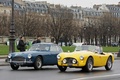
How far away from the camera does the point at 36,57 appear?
74.9 feet

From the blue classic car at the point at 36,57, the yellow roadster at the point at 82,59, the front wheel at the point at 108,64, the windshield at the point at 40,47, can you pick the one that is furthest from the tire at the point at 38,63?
the front wheel at the point at 108,64

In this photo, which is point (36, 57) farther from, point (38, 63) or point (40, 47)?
point (40, 47)

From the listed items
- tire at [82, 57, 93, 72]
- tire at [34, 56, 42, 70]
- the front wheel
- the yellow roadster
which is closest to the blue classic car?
tire at [34, 56, 42, 70]

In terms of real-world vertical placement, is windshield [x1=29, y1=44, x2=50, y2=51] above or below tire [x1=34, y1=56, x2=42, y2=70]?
above

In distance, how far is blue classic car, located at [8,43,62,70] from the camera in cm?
2258

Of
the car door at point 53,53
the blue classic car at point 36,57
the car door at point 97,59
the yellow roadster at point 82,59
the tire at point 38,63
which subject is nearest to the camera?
the yellow roadster at point 82,59

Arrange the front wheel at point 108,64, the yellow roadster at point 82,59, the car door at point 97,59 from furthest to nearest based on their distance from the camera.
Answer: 1. the front wheel at point 108,64
2. the car door at point 97,59
3. the yellow roadster at point 82,59

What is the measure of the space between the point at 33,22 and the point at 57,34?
641 centimetres

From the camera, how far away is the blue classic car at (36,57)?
22.6 m

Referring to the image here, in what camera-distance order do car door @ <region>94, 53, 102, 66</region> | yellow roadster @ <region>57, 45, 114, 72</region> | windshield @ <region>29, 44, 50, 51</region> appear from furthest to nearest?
windshield @ <region>29, 44, 50, 51</region>, car door @ <region>94, 53, 102, 66</region>, yellow roadster @ <region>57, 45, 114, 72</region>

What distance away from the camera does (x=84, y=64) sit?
69.4ft

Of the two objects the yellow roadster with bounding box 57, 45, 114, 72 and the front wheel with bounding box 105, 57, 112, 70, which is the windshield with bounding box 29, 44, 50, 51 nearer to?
the yellow roadster with bounding box 57, 45, 114, 72

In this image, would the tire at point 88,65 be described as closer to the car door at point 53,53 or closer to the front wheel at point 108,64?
the front wheel at point 108,64

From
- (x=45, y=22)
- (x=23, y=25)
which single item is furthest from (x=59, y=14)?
(x=23, y=25)
